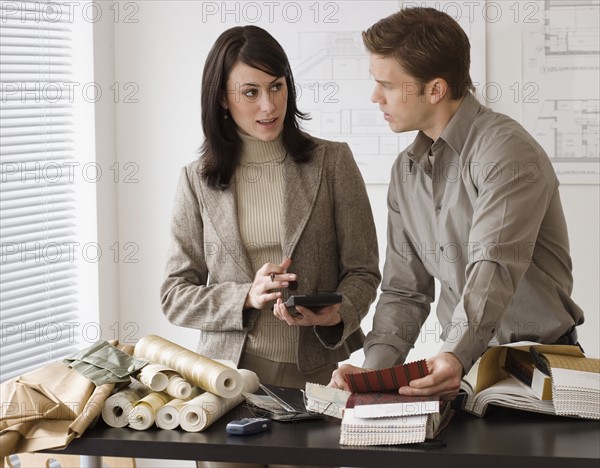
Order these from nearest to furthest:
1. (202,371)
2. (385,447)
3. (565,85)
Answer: (385,447) < (202,371) < (565,85)

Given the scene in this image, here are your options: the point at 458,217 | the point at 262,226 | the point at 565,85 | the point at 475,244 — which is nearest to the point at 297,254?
the point at 262,226

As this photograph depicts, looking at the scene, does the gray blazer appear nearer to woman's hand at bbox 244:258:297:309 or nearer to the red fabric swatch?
woman's hand at bbox 244:258:297:309

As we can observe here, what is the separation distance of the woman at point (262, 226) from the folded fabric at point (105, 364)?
14.9 inches

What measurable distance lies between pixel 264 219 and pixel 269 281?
1.00ft

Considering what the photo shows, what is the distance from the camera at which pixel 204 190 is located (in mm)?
2523

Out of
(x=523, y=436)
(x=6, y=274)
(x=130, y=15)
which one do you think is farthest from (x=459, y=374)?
(x=130, y=15)

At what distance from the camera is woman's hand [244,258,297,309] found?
2238mm

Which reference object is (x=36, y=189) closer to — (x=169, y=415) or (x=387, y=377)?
(x=169, y=415)

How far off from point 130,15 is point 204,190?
6.26 ft

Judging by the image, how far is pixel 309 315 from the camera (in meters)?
2.26

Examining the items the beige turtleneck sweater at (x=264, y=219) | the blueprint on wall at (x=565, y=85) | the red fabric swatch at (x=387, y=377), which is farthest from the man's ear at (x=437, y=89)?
the blueprint on wall at (x=565, y=85)

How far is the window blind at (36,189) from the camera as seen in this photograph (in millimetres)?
3449

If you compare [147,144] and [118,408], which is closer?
[118,408]

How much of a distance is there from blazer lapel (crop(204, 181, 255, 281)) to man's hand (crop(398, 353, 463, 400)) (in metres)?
0.73
